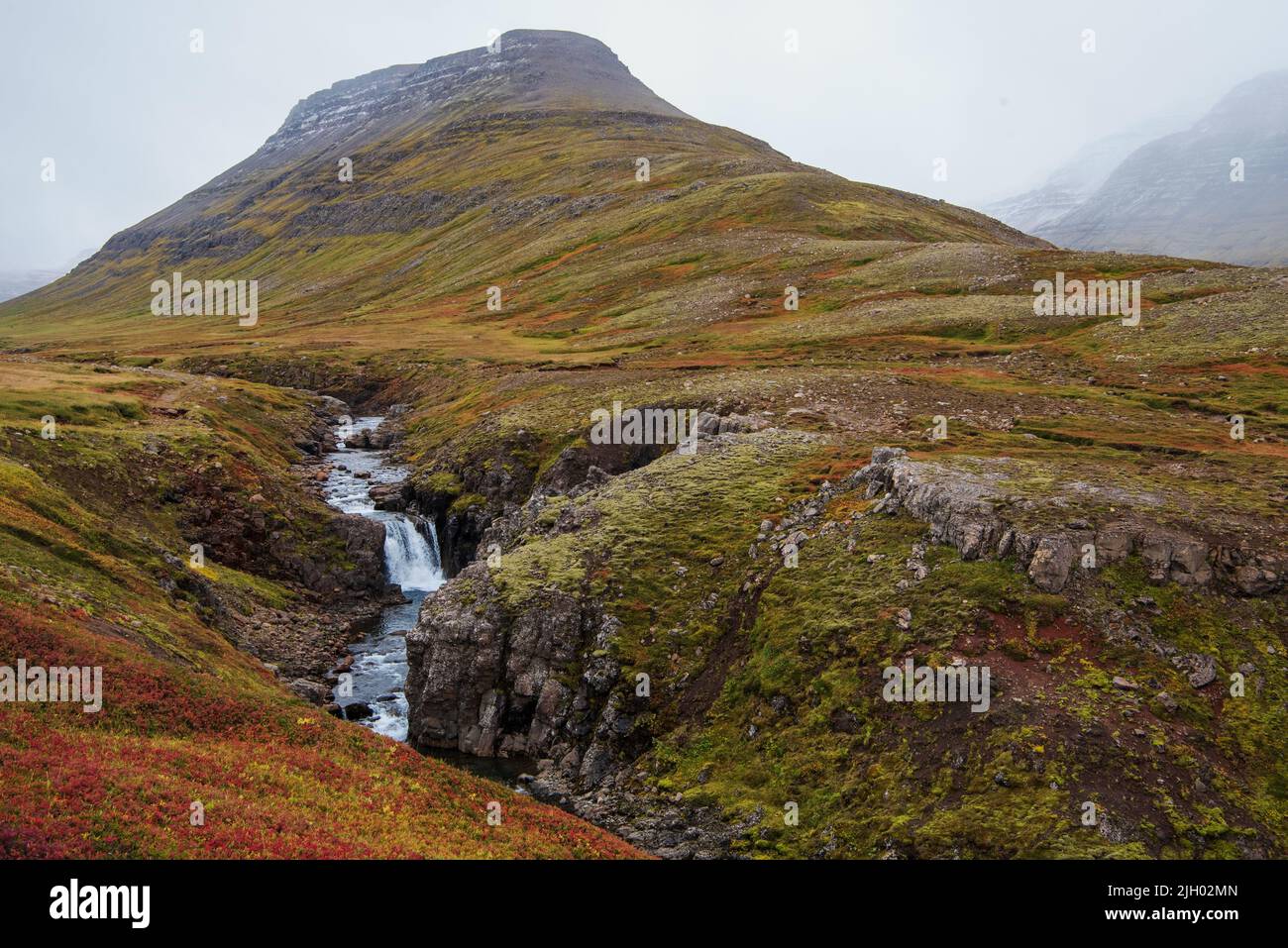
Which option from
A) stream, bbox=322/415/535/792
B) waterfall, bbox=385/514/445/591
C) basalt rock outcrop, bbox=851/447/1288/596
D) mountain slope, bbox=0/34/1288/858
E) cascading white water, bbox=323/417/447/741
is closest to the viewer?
mountain slope, bbox=0/34/1288/858

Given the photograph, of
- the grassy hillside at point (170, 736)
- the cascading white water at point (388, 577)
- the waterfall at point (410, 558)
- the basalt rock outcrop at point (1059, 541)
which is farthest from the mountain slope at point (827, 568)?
the cascading white water at point (388, 577)

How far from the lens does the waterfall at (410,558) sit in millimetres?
58156

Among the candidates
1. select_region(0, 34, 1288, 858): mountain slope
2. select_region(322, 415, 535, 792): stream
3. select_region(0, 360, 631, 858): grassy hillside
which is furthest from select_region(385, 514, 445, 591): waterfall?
select_region(0, 360, 631, 858): grassy hillside

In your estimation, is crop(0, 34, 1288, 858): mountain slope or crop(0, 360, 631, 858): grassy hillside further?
crop(0, 34, 1288, 858): mountain slope

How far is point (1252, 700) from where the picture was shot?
2328cm

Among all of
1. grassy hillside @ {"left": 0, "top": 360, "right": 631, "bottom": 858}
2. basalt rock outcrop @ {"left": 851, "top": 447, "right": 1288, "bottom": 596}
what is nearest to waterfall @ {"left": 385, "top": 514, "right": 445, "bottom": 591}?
grassy hillside @ {"left": 0, "top": 360, "right": 631, "bottom": 858}

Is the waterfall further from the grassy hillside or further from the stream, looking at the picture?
the grassy hillside

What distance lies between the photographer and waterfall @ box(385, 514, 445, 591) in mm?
58156

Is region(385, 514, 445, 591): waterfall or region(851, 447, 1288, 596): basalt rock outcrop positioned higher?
region(851, 447, 1288, 596): basalt rock outcrop

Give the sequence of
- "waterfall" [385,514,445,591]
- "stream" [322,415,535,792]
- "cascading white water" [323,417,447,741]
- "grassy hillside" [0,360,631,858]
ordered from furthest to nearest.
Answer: "waterfall" [385,514,445,591], "cascading white water" [323,417,447,741], "stream" [322,415,535,792], "grassy hillside" [0,360,631,858]

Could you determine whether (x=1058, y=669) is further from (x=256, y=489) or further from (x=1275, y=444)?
(x=256, y=489)

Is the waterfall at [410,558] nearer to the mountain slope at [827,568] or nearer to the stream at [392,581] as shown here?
the stream at [392,581]

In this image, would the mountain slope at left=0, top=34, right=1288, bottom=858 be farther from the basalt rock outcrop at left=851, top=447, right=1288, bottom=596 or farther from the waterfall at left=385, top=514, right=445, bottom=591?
the waterfall at left=385, top=514, right=445, bottom=591

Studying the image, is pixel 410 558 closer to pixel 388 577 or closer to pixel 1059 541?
pixel 388 577
